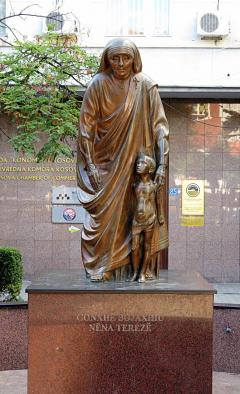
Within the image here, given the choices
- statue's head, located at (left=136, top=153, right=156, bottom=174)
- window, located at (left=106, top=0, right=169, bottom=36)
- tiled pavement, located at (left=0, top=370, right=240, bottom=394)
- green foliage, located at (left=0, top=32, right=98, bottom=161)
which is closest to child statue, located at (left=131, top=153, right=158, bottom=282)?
statue's head, located at (left=136, top=153, right=156, bottom=174)

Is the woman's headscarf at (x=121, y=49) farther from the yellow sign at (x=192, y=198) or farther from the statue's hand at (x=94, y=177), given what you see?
the yellow sign at (x=192, y=198)

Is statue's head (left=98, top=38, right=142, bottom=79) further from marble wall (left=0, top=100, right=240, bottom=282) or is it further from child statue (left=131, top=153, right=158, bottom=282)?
marble wall (left=0, top=100, right=240, bottom=282)

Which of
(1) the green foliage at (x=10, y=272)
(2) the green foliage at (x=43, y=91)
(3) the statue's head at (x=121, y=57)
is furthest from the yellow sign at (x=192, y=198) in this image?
(3) the statue's head at (x=121, y=57)

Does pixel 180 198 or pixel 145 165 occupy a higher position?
pixel 180 198

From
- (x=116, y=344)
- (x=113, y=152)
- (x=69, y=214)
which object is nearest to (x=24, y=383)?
(x=116, y=344)

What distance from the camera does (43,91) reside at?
1135cm

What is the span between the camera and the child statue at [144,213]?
708 cm

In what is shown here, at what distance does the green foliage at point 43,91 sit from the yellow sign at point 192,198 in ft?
20.9

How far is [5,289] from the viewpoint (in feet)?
38.5

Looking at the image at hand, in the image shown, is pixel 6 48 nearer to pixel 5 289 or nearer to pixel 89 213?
pixel 5 289

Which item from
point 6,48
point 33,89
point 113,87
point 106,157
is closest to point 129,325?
point 106,157

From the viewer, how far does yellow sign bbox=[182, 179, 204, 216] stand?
57.5ft

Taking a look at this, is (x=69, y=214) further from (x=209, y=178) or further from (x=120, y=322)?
(x=120, y=322)

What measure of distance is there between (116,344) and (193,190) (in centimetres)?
1118
